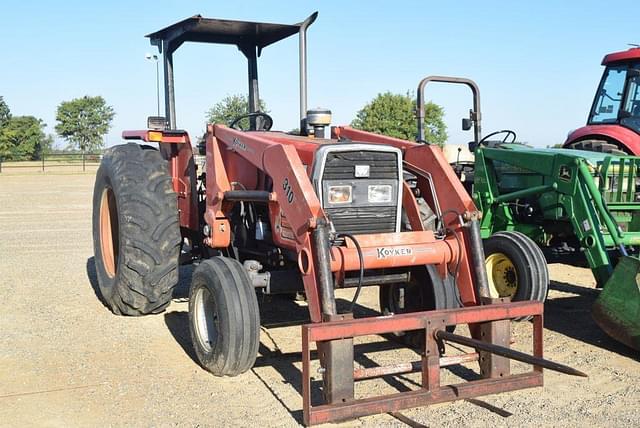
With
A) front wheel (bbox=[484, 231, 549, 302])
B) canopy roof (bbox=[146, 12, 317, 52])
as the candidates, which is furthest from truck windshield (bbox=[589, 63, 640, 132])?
canopy roof (bbox=[146, 12, 317, 52])

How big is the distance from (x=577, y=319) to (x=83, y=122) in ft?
252

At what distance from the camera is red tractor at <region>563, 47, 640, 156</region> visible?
8.69 meters

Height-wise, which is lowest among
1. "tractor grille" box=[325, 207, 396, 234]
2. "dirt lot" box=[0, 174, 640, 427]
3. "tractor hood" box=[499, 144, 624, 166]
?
"dirt lot" box=[0, 174, 640, 427]

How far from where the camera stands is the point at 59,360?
5.36 m

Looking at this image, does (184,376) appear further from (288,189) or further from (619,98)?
(619,98)

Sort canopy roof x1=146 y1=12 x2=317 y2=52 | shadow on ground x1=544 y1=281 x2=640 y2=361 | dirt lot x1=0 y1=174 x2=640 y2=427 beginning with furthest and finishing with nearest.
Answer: canopy roof x1=146 y1=12 x2=317 y2=52
shadow on ground x1=544 y1=281 x2=640 y2=361
dirt lot x1=0 y1=174 x2=640 y2=427

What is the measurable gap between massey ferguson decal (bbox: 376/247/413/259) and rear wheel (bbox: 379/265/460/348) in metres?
0.47

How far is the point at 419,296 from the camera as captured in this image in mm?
5668

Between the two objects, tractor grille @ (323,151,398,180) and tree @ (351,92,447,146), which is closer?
tractor grille @ (323,151,398,180)

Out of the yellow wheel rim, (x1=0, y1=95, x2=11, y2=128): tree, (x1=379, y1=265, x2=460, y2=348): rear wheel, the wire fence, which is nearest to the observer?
(x1=379, y1=265, x2=460, y2=348): rear wheel

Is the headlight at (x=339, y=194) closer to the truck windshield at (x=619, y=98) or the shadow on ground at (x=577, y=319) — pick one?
the shadow on ground at (x=577, y=319)

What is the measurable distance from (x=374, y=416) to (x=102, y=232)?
4025mm

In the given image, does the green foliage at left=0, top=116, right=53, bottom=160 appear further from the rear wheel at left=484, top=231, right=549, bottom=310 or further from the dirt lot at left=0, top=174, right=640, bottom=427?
the rear wheel at left=484, top=231, right=549, bottom=310

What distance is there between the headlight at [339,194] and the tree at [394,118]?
36.2 m
